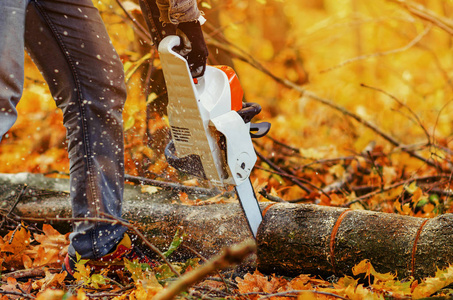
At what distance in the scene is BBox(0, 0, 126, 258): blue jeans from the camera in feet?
5.73

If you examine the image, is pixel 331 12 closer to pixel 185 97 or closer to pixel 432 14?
pixel 432 14

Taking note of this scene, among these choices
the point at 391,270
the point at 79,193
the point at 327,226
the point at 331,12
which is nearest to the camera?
the point at 391,270

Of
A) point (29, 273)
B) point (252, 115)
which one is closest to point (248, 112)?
point (252, 115)

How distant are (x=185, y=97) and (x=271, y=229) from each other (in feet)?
2.18

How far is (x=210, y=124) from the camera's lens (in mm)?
1633

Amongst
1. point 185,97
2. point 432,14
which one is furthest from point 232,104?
point 432,14

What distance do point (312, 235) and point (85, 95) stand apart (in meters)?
A: 1.11

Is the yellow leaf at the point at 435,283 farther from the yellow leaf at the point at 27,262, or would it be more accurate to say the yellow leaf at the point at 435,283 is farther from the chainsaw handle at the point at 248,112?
the yellow leaf at the point at 27,262

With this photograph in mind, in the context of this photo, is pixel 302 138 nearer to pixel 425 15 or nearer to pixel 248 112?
pixel 425 15

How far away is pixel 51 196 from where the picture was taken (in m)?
2.55

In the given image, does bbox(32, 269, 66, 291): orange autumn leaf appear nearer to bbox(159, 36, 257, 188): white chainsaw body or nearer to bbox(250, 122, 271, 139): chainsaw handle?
bbox(159, 36, 257, 188): white chainsaw body

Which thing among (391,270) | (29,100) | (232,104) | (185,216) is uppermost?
(232,104)

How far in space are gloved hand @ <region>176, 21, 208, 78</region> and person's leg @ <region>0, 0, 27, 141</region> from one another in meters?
0.58

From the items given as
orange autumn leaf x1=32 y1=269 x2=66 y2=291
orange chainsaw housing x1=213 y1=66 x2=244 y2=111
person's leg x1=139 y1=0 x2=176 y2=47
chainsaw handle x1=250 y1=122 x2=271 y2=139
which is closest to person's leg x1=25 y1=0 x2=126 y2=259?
orange autumn leaf x1=32 y1=269 x2=66 y2=291
